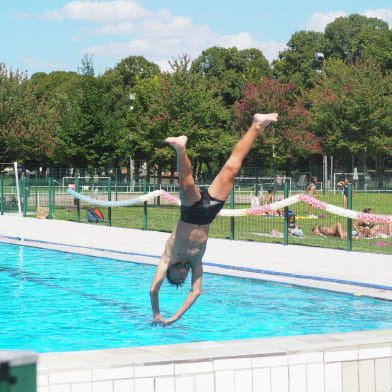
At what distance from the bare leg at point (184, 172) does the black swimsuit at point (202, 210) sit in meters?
0.08

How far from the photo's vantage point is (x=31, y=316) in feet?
35.2

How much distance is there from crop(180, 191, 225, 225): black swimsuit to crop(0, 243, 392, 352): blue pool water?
175 cm

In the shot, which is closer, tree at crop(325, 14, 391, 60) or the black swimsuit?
the black swimsuit

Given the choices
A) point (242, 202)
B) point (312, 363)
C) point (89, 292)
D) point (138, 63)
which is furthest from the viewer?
point (138, 63)

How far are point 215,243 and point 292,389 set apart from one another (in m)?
13.6

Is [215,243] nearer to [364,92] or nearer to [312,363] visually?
[312,363]

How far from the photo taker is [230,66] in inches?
3408

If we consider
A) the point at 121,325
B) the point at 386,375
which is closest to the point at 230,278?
the point at 121,325

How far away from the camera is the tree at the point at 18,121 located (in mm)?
39812

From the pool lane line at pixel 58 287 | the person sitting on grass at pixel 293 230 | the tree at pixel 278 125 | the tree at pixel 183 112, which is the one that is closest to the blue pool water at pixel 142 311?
the pool lane line at pixel 58 287

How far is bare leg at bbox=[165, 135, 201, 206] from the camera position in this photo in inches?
293

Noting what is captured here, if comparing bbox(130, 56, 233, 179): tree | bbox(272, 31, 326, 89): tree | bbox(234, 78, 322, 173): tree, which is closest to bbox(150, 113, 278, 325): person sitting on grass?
bbox(130, 56, 233, 179): tree

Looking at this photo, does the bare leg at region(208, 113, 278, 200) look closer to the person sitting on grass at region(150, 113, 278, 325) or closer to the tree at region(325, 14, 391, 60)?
the person sitting on grass at region(150, 113, 278, 325)

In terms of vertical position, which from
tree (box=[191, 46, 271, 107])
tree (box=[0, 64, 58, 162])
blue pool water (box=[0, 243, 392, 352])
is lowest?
blue pool water (box=[0, 243, 392, 352])
